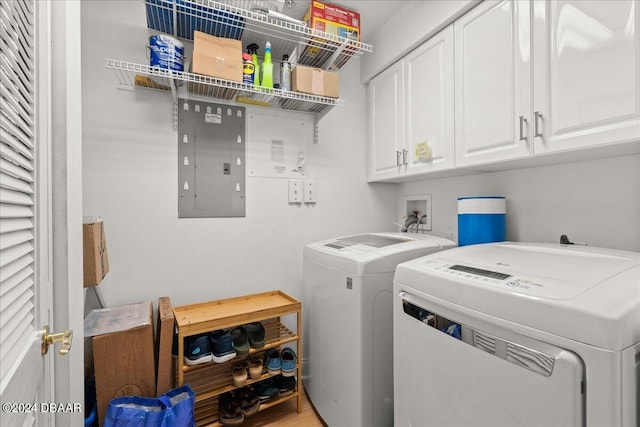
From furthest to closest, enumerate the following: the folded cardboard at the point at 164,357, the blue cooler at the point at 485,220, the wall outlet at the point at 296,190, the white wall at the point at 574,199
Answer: the wall outlet at the point at 296,190
the blue cooler at the point at 485,220
the folded cardboard at the point at 164,357
the white wall at the point at 574,199

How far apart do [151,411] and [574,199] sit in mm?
2115

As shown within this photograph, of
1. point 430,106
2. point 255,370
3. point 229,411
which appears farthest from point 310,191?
point 229,411

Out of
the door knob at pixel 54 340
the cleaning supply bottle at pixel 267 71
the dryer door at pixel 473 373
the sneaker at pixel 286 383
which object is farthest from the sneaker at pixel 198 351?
the cleaning supply bottle at pixel 267 71

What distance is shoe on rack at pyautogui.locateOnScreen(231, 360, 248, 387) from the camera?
5.16 ft

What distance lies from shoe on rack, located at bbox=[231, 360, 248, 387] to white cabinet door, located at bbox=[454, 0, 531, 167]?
5.38 feet

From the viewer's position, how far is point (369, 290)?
4.45 ft

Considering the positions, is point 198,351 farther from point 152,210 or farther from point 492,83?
point 492,83

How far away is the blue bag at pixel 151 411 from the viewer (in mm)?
1204

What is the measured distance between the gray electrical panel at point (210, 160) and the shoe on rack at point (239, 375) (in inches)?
36.1

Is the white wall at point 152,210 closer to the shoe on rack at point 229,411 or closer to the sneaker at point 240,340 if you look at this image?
the sneaker at point 240,340

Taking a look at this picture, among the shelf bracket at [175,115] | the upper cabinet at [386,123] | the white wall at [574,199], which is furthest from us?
the upper cabinet at [386,123]

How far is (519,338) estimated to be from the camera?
0.73 meters

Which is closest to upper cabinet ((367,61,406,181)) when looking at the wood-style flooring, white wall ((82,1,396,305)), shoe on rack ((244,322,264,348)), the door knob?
white wall ((82,1,396,305))

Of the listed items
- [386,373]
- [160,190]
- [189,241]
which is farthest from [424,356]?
[160,190]
